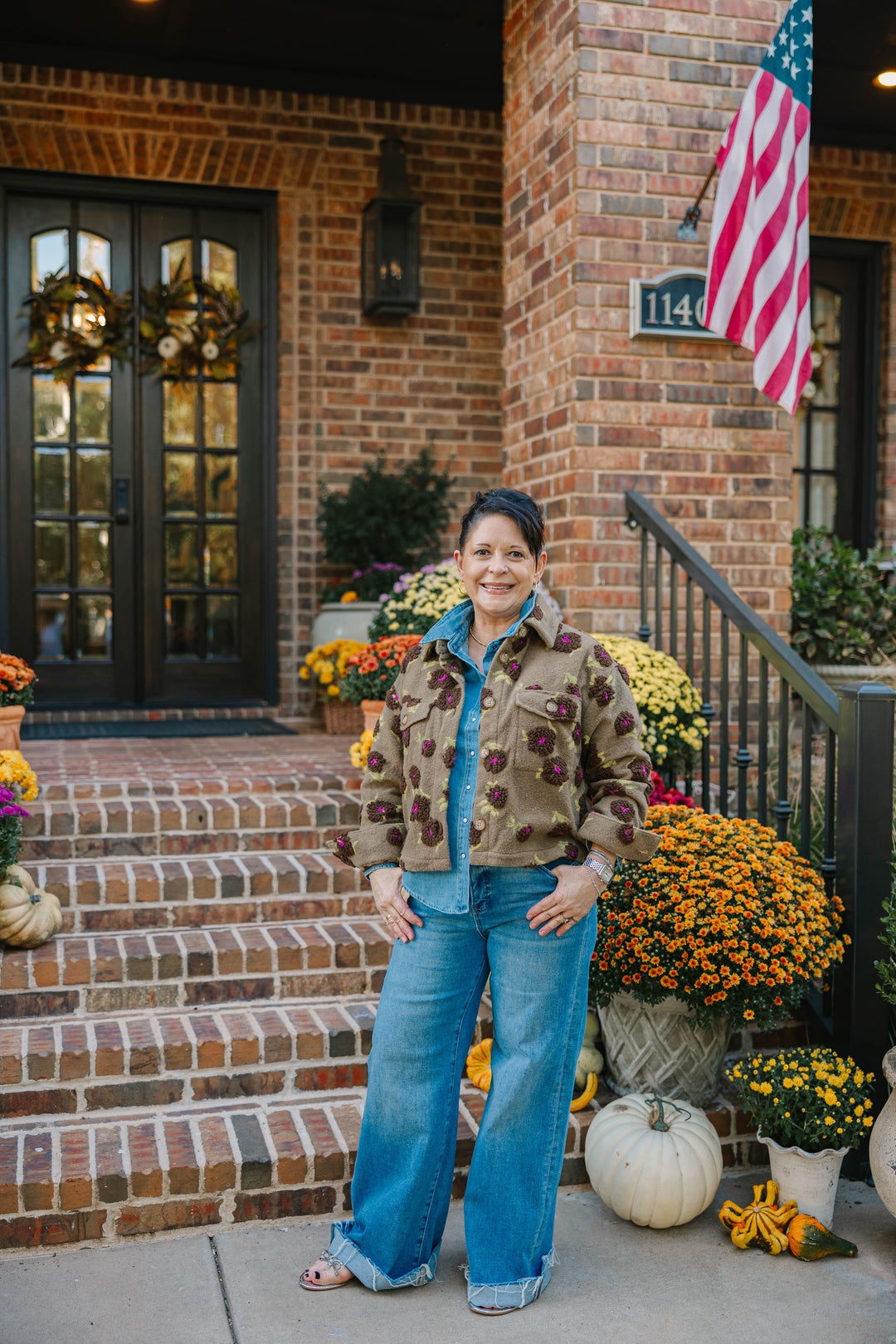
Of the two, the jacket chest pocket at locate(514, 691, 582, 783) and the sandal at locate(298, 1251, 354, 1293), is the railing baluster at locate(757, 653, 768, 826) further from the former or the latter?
the sandal at locate(298, 1251, 354, 1293)

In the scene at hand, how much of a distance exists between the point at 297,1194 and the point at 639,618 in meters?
2.31

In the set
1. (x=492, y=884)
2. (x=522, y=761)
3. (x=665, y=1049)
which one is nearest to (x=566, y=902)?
Result: (x=492, y=884)

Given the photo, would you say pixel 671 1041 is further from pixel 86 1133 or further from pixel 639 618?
pixel 639 618

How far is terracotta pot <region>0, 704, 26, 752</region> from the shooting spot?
3.81 m

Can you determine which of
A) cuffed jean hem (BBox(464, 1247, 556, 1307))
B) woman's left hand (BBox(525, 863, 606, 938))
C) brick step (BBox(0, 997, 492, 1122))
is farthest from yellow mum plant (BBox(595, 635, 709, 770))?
cuffed jean hem (BBox(464, 1247, 556, 1307))

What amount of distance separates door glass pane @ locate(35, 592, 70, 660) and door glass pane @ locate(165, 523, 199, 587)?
20.2 inches

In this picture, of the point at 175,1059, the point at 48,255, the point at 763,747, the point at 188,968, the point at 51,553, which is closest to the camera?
the point at 175,1059

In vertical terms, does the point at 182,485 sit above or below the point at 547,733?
above

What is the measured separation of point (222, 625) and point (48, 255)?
6.34ft

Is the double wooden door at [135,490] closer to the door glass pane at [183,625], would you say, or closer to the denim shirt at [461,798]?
the door glass pane at [183,625]

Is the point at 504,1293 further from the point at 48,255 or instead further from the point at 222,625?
the point at 48,255

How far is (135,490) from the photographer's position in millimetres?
5922

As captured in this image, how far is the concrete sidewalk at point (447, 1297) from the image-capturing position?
2223mm

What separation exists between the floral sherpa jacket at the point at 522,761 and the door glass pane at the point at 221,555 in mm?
3924
